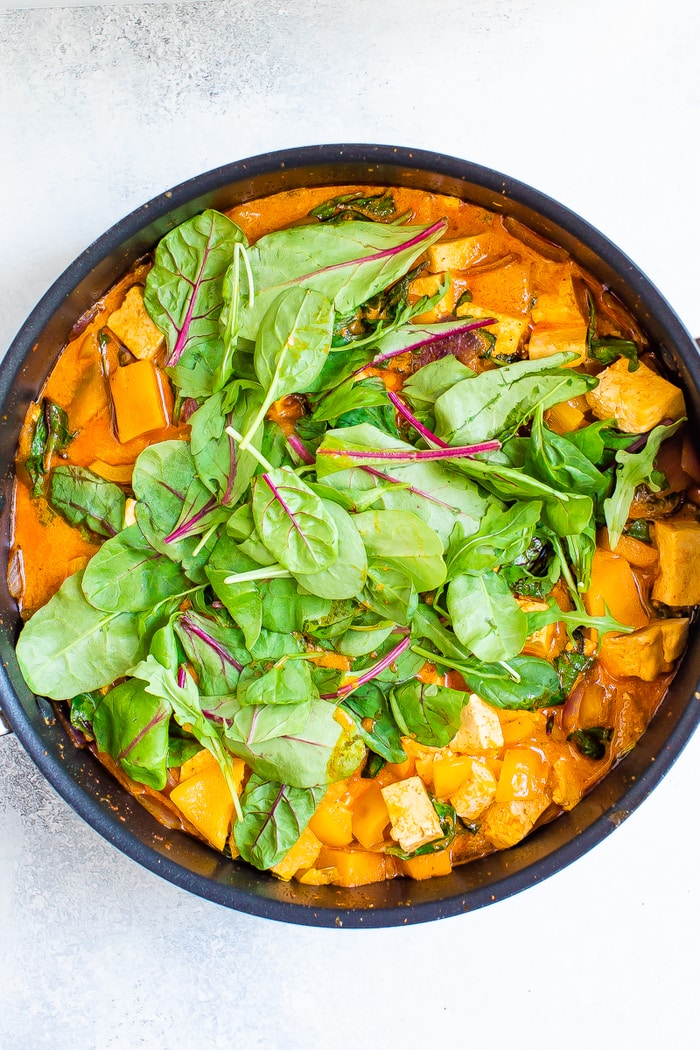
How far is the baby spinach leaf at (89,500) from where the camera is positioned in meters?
1.88

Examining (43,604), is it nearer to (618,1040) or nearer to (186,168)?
(186,168)

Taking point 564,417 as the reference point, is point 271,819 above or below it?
below

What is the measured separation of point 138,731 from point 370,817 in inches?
22.3

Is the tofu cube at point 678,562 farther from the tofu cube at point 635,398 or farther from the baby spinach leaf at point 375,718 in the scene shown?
the baby spinach leaf at point 375,718

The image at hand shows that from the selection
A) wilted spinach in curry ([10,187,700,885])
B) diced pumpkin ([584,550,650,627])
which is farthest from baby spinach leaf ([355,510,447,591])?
diced pumpkin ([584,550,650,627])

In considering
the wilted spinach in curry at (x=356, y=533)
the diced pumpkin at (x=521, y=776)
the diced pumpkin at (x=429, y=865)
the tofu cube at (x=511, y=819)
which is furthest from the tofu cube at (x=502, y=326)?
the diced pumpkin at (x=429, y=865)

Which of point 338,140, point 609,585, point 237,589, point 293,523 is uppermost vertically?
point 338,140

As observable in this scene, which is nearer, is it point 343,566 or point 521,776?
point 343,566

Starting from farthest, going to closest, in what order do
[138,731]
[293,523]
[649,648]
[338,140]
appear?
[338,140]
[649,648]
[138,731]
[293,523]

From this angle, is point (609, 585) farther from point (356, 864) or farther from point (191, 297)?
point (191, 297)

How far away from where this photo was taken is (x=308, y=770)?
1801mm

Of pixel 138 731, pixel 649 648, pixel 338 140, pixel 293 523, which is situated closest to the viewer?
pixel 293 523

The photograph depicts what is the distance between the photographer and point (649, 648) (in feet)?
6.31

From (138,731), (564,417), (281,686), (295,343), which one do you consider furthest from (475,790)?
(295,343)
